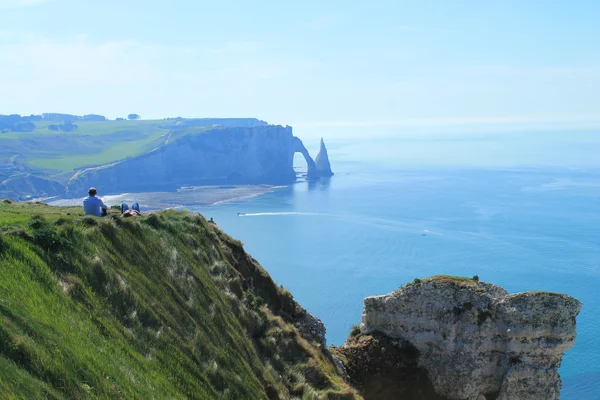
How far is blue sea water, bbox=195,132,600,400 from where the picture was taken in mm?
56438

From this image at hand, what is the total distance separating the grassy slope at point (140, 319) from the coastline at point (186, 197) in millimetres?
98220

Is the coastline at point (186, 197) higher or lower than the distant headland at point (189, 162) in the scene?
lower

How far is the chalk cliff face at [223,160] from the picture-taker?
156625 millimetres

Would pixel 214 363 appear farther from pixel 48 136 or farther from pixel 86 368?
pixel 48 136

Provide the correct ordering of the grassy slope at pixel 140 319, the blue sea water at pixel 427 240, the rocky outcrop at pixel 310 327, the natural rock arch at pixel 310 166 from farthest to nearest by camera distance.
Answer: the natural rock arch at pixel 310 166 < the blue sea water at pixel 427 240 < the rocky outcrop at pixel 310 327 < the grassy slope at pixel 140 319

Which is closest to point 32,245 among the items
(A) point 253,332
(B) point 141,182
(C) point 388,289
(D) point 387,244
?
(A) point 253,332

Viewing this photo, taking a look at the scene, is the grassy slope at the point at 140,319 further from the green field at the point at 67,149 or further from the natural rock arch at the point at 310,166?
the green field at the point at 67,149

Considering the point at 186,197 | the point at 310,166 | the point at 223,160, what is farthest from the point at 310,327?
the point at 223,160

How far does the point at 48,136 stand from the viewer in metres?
186

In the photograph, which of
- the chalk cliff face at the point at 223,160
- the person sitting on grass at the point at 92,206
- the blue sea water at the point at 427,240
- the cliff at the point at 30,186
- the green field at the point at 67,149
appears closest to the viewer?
the person sitting on grass at the point at 92,206

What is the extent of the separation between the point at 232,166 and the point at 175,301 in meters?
152

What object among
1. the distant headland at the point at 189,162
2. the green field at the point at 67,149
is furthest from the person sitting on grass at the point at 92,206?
the green field at the point at 67,149

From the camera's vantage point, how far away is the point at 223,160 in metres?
164

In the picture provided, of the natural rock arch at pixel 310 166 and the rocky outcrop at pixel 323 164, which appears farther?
the rocky outcrop at pixel 323 164
